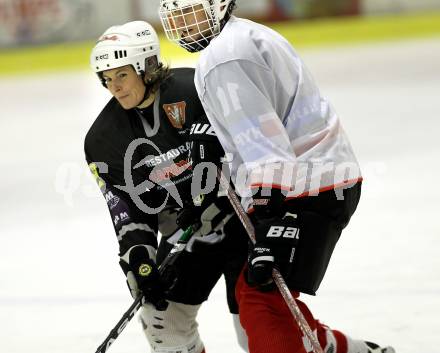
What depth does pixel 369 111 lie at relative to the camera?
255 inches

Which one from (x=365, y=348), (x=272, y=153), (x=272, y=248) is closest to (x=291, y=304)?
(x=272, y=248)

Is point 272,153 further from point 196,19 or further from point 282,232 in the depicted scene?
point 196,19

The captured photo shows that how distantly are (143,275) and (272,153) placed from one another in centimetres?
67

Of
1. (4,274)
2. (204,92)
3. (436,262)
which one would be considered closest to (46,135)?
(4,274)

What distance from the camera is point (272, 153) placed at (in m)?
2.15

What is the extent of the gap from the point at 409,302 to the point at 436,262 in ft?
1.37

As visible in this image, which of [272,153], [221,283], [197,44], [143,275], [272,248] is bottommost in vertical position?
[221,283]

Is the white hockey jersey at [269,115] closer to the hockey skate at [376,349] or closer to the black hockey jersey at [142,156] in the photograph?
the black hockey jersey at [142,156]

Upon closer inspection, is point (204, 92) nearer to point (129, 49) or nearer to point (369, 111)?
point (129, 49)

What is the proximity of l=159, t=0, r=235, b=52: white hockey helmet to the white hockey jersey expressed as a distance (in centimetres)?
7

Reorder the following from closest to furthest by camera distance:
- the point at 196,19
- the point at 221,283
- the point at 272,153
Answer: the point at 272,153
the point at 196,19
the point at 221,283

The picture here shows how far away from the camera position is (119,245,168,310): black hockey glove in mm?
2623

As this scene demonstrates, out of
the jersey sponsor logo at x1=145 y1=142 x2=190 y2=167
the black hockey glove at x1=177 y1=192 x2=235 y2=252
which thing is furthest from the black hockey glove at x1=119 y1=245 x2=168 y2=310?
the jersey sponsor logo at x1=145 y1=142 x2=190 y2=167

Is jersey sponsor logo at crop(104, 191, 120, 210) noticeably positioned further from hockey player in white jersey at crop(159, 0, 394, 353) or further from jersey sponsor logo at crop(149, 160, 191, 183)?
hockey player in white jersey at crop(159, 0, 394, 353)
